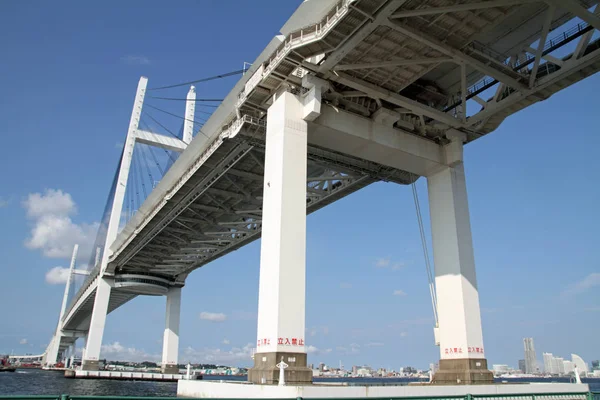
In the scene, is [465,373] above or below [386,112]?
below

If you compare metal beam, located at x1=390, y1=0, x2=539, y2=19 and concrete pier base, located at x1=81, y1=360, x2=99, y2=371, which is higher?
metal beam, located at x1=390, y1=0, x2=539, y2=19

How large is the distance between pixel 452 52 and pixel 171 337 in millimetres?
61603

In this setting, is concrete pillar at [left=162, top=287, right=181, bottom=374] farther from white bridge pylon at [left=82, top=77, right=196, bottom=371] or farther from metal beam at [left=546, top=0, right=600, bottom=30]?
metal beam at [left=546, top=0, right=600, bottom=30]

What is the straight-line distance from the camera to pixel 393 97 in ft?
76.9

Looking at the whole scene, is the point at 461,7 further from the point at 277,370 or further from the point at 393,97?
the point at 277,370

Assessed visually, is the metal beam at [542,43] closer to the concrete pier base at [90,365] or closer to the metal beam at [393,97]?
the metal beam at [393,97]

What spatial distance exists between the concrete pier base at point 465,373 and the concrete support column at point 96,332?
4941 cm

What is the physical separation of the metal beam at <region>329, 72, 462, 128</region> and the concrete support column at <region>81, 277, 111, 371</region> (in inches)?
2018

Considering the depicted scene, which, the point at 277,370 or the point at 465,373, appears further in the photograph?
the point at 465,373

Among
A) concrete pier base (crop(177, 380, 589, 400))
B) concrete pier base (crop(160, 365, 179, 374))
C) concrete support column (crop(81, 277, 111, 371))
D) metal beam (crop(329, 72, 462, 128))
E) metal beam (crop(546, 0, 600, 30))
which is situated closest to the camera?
concrete pier base (crop(177, 380, 589, 400))

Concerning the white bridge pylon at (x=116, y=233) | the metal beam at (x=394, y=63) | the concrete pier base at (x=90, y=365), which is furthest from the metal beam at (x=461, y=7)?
the concrete pier base at (x=90, y=365)

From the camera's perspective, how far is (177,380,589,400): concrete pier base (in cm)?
1566

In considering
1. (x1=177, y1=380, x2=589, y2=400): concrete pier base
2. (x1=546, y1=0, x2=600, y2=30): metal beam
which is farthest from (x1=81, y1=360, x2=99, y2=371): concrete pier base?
(x1=546, y1=0, x2=600, y2=30): metal beam

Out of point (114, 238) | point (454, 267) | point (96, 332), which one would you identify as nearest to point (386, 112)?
point (454, 267)
